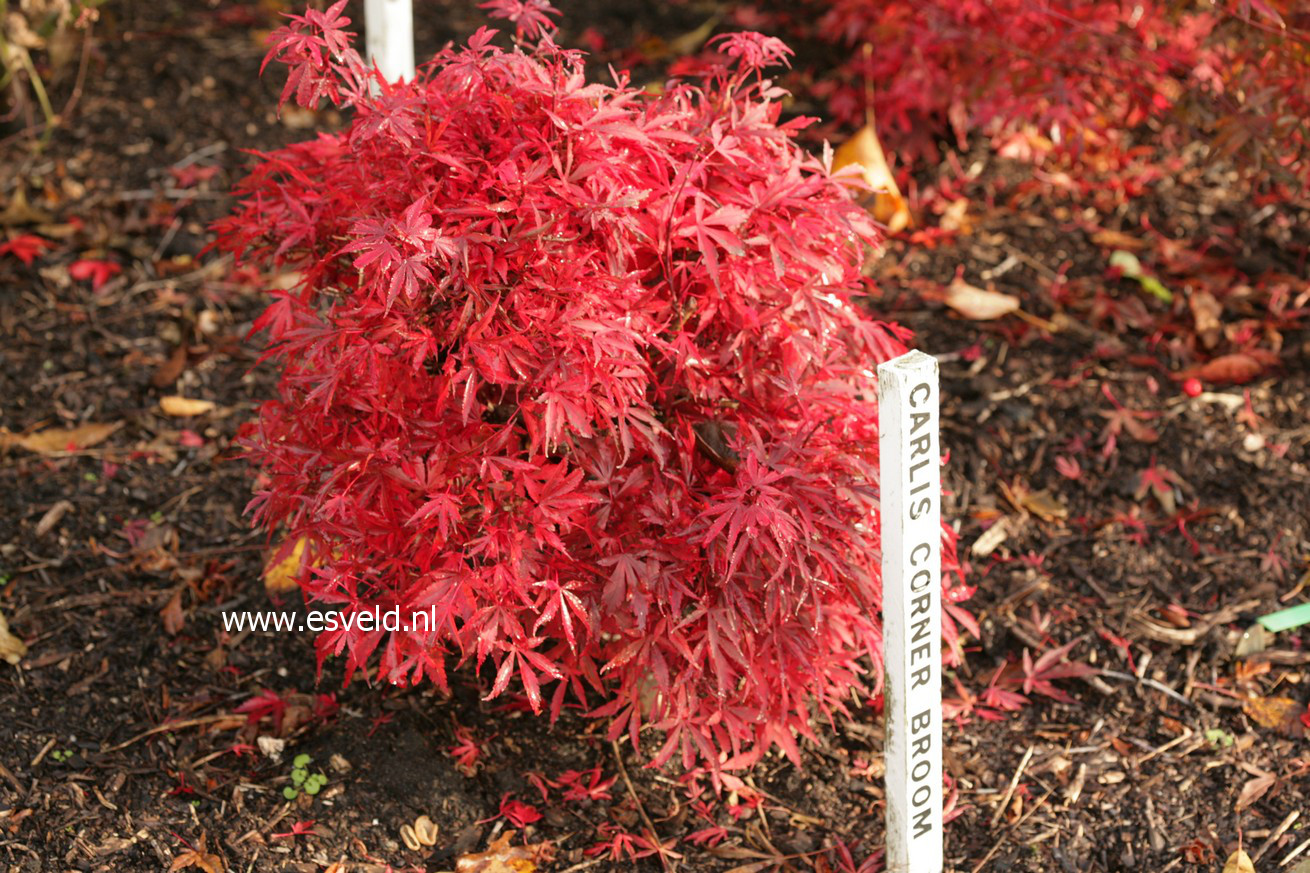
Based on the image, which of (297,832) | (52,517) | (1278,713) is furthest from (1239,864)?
(52,517)

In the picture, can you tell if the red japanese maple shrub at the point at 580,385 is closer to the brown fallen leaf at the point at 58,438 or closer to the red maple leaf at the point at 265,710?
the red maple leaf at the point at 265,710

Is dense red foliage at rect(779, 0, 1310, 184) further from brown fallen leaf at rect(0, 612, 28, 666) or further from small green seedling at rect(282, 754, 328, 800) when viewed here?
brown fallen leaf at rect(0, 612, 28, 666)

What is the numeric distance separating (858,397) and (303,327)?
1315mm

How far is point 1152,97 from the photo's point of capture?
377 centimetres

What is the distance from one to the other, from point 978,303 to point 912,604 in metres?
1.94

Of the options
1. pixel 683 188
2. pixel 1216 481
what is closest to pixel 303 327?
pixel 683 188

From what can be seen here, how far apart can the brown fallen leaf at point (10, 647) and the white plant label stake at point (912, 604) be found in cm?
183

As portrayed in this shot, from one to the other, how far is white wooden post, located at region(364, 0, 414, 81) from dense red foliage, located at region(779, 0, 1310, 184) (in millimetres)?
1511

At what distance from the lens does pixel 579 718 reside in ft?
8.93

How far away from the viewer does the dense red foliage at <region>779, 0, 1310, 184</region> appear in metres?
3.28

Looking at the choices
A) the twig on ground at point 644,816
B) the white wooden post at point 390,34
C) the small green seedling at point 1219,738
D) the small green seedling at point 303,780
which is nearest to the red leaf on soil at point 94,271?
the white wooden post at point 390,34

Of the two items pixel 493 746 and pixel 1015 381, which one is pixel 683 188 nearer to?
pixel 493 746

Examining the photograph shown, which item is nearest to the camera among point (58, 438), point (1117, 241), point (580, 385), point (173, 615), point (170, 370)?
point (580, 385)

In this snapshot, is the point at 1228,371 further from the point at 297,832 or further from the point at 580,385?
the point at 297,832
